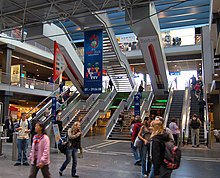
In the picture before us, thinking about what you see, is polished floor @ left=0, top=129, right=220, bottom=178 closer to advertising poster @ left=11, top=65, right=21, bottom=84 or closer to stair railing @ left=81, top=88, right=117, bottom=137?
stair railing @ left=81, top=88, right=117, bottom=137

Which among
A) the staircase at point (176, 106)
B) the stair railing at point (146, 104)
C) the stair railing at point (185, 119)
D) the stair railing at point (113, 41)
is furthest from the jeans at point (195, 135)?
the stair railing at point (113, 41)

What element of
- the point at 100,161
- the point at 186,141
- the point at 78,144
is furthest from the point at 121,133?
the point at 78,144

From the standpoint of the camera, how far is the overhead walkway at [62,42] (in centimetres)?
1459

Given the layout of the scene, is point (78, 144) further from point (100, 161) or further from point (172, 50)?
point (172, 50)

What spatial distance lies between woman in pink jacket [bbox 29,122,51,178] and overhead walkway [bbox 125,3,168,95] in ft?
26.4

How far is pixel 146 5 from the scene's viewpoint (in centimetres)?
1212

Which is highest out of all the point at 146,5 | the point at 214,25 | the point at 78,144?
the point at 146,5

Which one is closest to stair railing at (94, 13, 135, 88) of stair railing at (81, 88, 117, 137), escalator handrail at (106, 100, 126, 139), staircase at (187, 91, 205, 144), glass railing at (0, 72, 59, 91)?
stair railing at (81, 88, 117, 137)

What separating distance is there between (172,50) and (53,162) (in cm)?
1905

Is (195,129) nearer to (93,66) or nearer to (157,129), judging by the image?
(93,66)

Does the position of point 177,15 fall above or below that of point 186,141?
above

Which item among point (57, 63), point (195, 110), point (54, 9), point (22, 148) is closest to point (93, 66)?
point (57, 63)

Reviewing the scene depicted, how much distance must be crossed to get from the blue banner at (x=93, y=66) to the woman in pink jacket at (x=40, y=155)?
6.70 metres

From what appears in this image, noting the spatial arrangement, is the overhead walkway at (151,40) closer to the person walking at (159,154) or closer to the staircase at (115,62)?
the staircase at (115,62)
